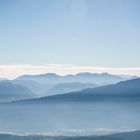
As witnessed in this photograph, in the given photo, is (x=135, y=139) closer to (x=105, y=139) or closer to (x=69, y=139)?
(x=105, y=139)

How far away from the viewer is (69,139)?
197875mm

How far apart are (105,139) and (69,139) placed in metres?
17.2

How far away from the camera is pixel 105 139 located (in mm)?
195875

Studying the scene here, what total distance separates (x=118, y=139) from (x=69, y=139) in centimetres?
Result: 2375

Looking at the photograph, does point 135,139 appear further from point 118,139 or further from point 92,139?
point 92,139

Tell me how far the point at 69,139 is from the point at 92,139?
36.6 ft

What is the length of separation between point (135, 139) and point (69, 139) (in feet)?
103

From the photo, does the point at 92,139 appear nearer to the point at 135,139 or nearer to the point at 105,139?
the point at 105,139

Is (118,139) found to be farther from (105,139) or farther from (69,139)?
(69,139)

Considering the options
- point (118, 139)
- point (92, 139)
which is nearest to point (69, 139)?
point (92, 139)

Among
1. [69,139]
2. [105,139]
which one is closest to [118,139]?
[105,139]

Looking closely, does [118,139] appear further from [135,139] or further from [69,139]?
[69,139]

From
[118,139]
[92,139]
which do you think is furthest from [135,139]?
[92,139]

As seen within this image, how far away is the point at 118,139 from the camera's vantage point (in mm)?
199625
